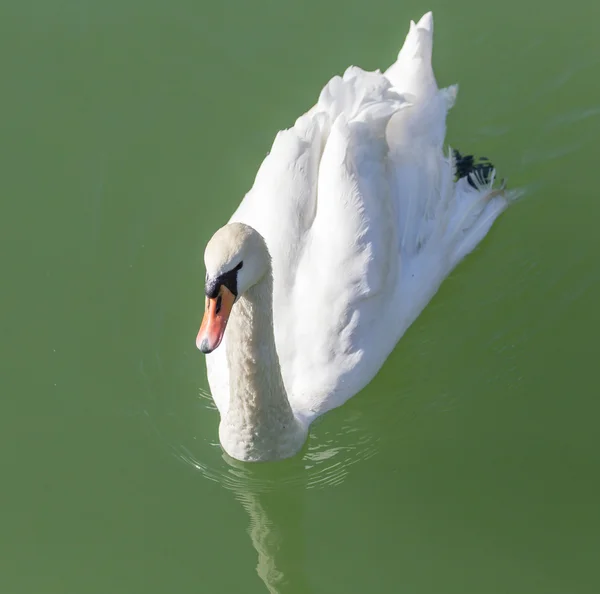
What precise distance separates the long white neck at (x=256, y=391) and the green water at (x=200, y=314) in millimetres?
516

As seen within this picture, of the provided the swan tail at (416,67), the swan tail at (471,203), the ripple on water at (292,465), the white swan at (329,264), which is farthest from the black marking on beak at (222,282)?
the swan tail at (416,67)

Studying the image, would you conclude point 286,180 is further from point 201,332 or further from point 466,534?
point 466,534

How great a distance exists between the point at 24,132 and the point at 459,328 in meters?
3.88

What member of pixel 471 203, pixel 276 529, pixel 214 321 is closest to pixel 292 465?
pixel 276 529

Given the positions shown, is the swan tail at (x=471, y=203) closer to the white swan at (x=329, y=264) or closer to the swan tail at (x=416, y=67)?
the white swan at (x=329, y=264)

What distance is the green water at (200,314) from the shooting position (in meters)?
6.95

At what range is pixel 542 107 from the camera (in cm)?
916

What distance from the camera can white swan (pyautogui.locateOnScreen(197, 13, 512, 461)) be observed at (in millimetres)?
6496

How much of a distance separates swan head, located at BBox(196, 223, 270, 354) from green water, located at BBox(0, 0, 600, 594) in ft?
5.75

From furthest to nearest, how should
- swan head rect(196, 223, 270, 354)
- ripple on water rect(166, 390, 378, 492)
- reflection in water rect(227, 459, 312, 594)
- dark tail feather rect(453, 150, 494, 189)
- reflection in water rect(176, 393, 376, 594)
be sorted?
dark tail feather rect(453, 150, 494, 189) → ripple on water rect(166, 390, 378, 492) → reflection in water rect(176, 393, 376, 594) → reflection in water rect(227, 459, 312, 594) → swan head rect(196, 223, 270, 354)

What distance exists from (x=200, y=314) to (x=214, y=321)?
228 centimetres

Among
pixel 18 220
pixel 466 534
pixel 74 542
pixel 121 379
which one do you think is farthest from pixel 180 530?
pixel 18 220

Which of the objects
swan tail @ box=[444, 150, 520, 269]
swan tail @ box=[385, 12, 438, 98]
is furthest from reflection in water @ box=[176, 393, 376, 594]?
swan tail @ box=[385, 12, 438, 98]

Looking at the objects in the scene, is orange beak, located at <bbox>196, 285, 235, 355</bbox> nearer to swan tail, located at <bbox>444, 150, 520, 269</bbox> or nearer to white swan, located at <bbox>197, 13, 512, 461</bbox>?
white swan, located at <bbox>197, 13, 512, 461</bbox>
